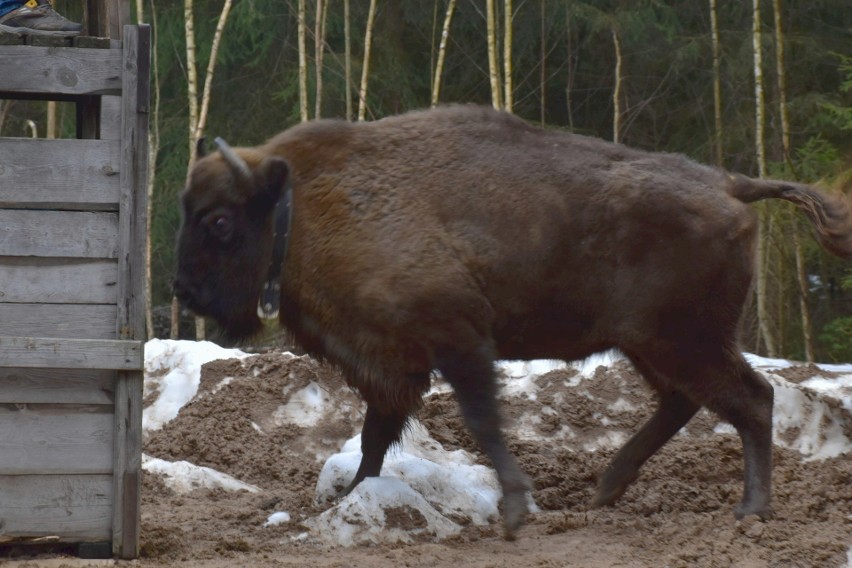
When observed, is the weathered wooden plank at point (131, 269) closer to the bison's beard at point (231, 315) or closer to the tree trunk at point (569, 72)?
the bison's beard at point (231, 315)

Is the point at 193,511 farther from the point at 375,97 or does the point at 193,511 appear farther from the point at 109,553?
the point at 375,97

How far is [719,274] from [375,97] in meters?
9.63

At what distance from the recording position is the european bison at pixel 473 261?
4.68 metres

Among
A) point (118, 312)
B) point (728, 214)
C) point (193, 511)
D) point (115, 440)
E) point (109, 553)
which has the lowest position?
point (193, 511)

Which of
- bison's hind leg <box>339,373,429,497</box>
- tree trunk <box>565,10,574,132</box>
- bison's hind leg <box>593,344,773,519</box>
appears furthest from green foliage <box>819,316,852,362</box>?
bison's hind leg <box>339,373,429,497</box>

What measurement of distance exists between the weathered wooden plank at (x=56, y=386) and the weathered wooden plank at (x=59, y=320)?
0.48 ft

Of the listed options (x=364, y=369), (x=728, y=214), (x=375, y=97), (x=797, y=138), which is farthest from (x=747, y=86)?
(x=364, y=369)

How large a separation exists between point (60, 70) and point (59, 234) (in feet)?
2.07

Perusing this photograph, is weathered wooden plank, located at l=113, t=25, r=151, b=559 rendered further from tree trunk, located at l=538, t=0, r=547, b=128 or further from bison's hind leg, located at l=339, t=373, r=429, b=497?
tree trunk, located at l=538, t=0, r=547, b=128

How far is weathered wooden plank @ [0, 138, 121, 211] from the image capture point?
4223 millimetres

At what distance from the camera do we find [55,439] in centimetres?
433

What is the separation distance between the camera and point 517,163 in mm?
4980

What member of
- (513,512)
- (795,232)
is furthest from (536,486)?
(795,232)

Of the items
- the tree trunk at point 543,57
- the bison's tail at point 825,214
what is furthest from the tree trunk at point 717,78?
the bison's tail at point 825,214
